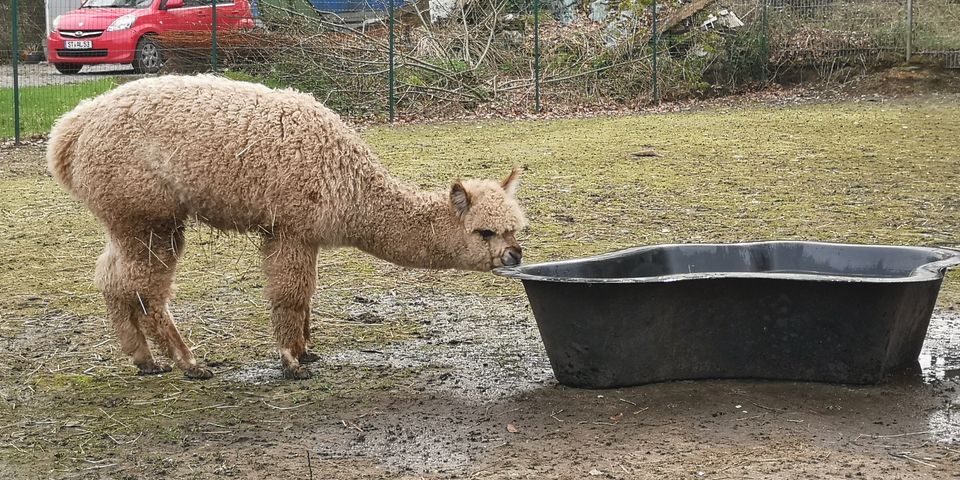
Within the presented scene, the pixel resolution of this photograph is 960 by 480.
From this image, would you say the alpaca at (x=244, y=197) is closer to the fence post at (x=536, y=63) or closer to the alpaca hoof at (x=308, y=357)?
the alpaca hoof at (x=308, y=357)

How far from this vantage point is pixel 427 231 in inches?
240

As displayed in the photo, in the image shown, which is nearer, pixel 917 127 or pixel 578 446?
pixel 578 446

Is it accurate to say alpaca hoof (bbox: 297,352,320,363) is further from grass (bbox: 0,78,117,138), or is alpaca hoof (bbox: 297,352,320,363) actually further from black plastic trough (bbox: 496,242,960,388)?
grass (bbox: 0,78,117,138)

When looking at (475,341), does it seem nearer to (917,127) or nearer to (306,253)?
(306,253)

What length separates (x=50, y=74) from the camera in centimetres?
1756

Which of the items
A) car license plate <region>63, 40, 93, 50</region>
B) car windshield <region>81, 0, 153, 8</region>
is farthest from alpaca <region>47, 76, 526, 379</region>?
car windshield <region>81, 0, 153, 8</region>

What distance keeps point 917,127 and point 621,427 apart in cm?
1157

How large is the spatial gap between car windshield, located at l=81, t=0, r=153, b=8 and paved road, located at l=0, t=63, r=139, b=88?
145cm

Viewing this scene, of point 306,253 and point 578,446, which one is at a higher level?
point 306,253

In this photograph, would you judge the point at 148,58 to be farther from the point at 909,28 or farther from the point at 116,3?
the point at 909,28

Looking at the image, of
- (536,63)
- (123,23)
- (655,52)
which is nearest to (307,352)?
(536,63)

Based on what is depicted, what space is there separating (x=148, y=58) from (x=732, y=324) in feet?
46.9

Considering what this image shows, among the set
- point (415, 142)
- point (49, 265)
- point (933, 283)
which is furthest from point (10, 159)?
point (933, 283)

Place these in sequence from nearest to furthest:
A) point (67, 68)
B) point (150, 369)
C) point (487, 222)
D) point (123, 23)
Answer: point (487, 222) → point (150, 369) → point (67, 68) → point (123, 23)
